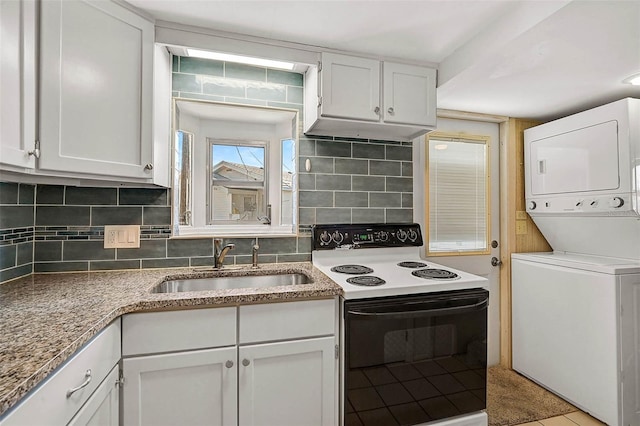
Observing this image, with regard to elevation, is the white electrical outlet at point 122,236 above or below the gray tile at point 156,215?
below

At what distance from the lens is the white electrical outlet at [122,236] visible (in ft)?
5.40

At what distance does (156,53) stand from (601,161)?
2772 mm

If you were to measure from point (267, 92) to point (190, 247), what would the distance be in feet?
3.64

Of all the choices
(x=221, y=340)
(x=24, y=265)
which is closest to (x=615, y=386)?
(x=221, y=340)

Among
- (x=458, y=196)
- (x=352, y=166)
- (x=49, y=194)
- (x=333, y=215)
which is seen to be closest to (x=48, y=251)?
(x=49, y=194)

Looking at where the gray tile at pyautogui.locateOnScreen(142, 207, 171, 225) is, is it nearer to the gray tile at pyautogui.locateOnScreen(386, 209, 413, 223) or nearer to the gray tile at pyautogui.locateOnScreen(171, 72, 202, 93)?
the gray tile at pyautogui.locateOnScreen(171, 72, 202, 93)

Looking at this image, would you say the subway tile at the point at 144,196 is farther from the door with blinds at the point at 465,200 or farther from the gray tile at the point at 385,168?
the door with blinds at the point at 465,200

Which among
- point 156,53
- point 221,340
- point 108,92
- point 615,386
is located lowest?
point 615,386

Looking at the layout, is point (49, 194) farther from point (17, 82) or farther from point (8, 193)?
point (17, 82)

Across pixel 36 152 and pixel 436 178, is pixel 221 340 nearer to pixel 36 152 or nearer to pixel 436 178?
pixel 36 152

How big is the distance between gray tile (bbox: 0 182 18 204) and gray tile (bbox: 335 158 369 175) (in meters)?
1.75

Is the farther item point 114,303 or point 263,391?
point 263,391

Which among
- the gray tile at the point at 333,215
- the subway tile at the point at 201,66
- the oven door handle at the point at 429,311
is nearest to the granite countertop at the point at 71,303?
the oven door handle at the point at 429,311

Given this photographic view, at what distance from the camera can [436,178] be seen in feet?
7.58
